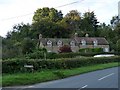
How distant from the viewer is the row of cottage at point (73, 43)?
4258 inches

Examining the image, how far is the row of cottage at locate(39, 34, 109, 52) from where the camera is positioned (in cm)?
10814

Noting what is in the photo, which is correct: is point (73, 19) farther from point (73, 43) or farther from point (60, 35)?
point (73, 43)

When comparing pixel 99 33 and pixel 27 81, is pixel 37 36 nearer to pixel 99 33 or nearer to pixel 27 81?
pixel 99 33

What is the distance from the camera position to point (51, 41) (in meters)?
108

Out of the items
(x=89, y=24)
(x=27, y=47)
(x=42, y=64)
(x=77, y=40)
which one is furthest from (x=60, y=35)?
(x=42, y=64)

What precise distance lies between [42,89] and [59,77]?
34.4ft

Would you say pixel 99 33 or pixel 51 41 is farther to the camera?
pixel 99 33

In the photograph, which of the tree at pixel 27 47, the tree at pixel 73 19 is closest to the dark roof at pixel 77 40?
the tree at pixel 73 19

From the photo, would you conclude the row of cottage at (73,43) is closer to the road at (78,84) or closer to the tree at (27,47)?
the tree at (27,47)

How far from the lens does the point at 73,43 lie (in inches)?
4382

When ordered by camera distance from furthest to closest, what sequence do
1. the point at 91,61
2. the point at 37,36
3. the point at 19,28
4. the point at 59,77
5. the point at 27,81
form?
the point at 19,28 < the point at 37,36 < the point at 91,61 < the point at 59,77 < the point at 27,81

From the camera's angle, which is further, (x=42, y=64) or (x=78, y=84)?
(x=42, y=64)

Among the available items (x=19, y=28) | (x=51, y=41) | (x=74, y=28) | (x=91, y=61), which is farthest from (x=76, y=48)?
(x=91, y=61)

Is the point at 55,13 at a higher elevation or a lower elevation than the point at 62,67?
higher
